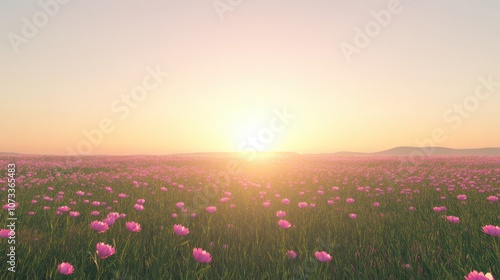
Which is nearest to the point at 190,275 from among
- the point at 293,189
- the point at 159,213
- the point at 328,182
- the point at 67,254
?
the point at 67,254

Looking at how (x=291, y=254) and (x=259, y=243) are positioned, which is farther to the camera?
(x=259, y=243)

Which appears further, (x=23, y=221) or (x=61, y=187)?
(x=61, y=187)

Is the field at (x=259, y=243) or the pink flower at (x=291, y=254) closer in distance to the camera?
the field at (x=259, y=243)

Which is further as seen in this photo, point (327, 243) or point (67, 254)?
point (327, 243)

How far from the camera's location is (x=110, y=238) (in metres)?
3.18

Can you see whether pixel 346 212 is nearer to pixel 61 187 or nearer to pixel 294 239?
pixel 294 239

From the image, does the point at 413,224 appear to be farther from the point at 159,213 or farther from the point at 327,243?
the point at 159,213

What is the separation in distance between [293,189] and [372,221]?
3.91 metres

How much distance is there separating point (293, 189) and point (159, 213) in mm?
4353

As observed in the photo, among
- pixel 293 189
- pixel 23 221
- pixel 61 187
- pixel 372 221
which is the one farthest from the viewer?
pixel 293 189

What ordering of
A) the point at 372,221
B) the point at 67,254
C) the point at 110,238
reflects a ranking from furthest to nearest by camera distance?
1. the point at 372,221
2. the point at 110,238
3. the point at 67,254

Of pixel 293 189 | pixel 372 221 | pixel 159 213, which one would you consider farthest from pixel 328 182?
pixel 159 213

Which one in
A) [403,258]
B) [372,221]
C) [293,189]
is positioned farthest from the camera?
[293,189]

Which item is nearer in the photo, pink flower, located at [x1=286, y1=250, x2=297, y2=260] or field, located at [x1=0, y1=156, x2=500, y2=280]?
field, located at [x1=0, y1=156, x2=500, y2=280]
